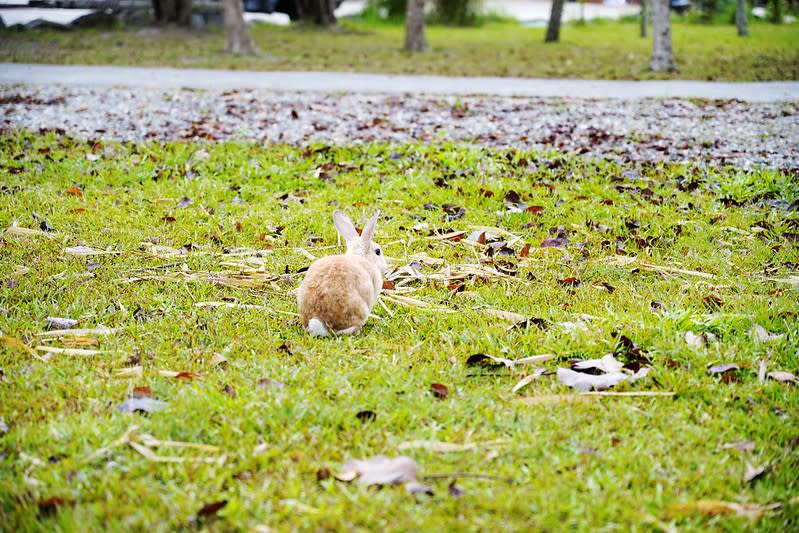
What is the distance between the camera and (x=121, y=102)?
11664mm

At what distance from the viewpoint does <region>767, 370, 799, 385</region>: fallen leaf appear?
3.49 meters

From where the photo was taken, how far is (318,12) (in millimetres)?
26719

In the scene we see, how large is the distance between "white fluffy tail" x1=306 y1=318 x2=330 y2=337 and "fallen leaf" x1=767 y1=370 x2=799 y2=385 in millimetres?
2101

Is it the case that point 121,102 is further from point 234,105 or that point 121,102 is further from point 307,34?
point 307,34

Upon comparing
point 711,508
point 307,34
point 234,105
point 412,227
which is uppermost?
point 307,34

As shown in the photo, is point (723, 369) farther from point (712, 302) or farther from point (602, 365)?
point (712, 302)

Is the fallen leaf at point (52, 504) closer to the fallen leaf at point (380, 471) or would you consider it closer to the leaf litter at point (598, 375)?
the fallen leaf at point (380, 471)

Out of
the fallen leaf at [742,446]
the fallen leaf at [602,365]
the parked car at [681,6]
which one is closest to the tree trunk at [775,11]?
the parked car at [681,6]

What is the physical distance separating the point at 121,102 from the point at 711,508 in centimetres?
1097

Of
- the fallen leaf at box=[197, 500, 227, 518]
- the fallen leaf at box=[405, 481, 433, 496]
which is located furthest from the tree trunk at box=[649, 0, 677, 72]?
the fallen leaf at box=[197, 500, 227, 518]

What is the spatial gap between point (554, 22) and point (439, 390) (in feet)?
71.0

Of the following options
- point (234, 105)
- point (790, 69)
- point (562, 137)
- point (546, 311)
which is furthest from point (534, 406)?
point (790, 69)

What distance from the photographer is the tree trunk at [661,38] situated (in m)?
15.0

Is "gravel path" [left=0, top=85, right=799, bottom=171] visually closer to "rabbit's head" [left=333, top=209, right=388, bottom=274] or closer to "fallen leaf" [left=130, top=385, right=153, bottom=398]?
"rabbit's head" [left=333, top=209, right=388, bottom=274]
